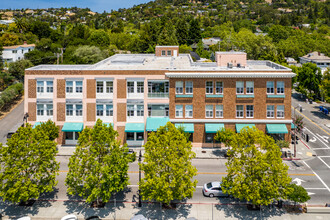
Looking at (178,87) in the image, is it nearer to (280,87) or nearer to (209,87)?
(209,87)

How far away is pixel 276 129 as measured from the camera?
4466cm

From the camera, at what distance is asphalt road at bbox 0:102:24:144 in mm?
53688

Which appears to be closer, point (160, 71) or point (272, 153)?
point (272, 153)

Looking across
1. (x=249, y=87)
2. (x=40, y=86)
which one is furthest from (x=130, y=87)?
(x=249, y=87)

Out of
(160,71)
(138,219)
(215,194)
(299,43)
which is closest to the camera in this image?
(138,219)

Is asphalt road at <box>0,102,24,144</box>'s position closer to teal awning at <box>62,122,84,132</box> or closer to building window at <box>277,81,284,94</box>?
teal awning at <box>62,122,84,132</box>

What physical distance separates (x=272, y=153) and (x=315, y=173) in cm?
1551

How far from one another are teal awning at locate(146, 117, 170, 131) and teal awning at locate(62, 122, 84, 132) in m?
10.3

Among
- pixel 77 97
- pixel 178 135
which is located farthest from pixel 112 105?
pixel 178 135

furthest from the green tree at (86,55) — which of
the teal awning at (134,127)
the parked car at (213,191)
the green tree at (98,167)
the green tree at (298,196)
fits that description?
the green tree at (298,196)

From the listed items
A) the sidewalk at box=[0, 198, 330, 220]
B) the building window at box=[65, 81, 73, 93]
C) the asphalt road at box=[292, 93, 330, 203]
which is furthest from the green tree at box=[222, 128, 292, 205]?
the building window at box=[65, 81, 73, 93]

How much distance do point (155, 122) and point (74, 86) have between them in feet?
45.4

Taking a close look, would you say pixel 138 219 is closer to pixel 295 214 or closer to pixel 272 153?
pixel 272 153

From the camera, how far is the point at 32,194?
2728 centimetres
